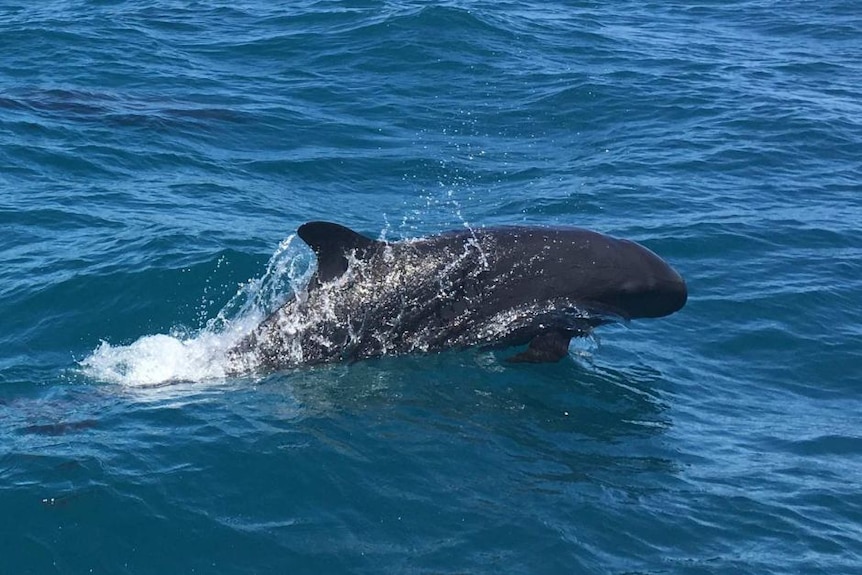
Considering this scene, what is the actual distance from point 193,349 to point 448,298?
137 inches

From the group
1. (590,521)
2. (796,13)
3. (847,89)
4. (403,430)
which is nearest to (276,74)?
(847,89)

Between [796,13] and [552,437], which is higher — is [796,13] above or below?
above

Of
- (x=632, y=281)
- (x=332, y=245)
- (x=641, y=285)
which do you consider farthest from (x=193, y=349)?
(x=641, y=285)

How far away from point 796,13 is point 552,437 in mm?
28516

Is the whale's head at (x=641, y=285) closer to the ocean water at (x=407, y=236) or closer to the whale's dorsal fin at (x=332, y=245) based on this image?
the ocean water at (x=407, y=236)

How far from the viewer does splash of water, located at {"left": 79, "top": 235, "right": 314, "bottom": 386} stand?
15.0m

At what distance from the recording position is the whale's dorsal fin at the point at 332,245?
1410 cm

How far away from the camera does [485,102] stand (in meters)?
28.8

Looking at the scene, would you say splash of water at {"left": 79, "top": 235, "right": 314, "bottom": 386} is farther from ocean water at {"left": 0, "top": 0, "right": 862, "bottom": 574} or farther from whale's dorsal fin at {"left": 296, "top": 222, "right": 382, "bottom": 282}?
whale's dorsal fin at {"left": 296, "top": 222, "right": 382, "bottom": 282}

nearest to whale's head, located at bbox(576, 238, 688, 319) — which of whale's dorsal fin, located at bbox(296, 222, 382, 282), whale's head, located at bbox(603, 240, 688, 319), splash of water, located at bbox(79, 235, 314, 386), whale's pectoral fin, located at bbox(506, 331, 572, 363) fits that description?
whale's head, located at bbox(603, 240, 688, 319)

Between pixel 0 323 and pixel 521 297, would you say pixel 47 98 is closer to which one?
pixel 0 323

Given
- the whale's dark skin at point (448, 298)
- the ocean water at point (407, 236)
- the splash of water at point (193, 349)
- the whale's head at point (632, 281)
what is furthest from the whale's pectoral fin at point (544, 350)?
the splash of water at point (193, 349)

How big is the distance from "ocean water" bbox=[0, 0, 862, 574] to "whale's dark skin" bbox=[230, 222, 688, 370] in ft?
1.24

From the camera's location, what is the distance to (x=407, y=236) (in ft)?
67.5
